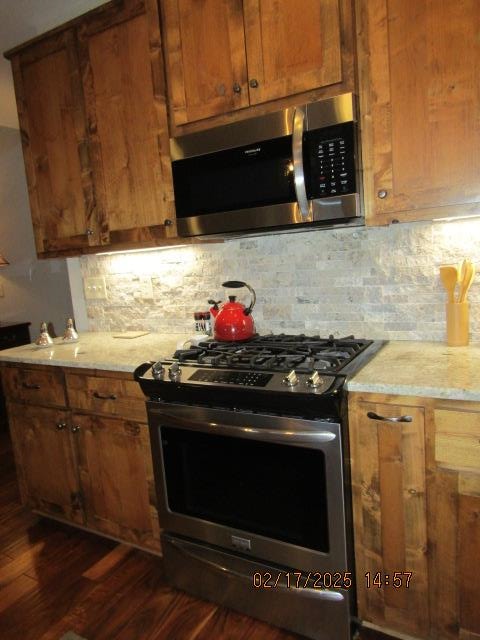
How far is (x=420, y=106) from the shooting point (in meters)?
1.39

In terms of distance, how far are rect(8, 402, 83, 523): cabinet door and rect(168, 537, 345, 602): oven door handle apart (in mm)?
670

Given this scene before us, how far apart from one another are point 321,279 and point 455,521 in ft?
3.48

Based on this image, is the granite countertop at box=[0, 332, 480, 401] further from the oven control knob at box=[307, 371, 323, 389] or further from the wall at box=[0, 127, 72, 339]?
the wall at box=[0, 127, 72, 339]

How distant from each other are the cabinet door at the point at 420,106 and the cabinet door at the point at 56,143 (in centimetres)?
137

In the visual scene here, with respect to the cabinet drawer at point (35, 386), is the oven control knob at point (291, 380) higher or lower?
higher

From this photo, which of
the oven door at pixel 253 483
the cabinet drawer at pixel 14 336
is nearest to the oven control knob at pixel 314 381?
the oven door at pixel 253 483

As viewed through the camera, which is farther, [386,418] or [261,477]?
[261,477]

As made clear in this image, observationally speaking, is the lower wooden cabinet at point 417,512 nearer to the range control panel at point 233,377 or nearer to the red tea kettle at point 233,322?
the range control panel at point 233,377

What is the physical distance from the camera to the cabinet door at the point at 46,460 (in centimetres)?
208

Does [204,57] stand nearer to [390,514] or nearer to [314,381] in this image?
[314,381]

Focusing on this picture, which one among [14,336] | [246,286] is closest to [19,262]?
[14,336]

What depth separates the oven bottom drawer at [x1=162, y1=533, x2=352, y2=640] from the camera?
141cm

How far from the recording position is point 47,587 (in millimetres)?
1837

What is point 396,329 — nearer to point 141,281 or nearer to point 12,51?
point 141,281
